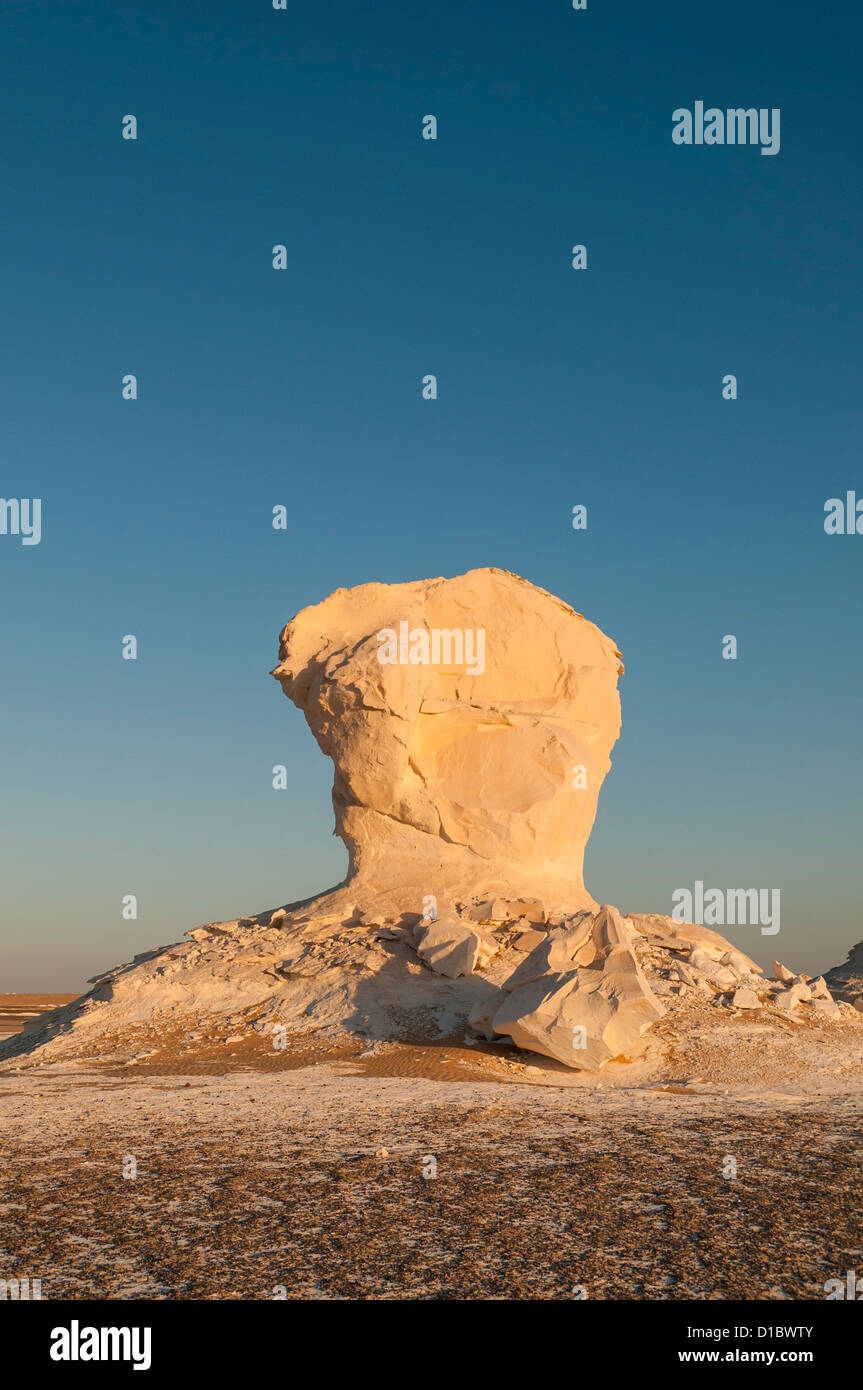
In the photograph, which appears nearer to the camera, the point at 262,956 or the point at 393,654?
the point at 262,956

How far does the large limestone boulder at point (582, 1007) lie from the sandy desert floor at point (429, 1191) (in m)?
0.59

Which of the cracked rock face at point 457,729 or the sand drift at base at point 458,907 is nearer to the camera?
the sand drift at base at point 458,907

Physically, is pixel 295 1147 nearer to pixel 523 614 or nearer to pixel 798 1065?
pixel 798 1065

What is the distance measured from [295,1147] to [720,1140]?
9.79 feet

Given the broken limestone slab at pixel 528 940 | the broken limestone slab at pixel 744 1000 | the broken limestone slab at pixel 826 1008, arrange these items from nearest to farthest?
1. the broken limestone slab at pixel 744 1000
2. the broken limestone slab at pixel 826 1008
3. the broken limestone slab at pixel 528 940

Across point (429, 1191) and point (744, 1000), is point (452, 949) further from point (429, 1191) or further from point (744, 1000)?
point (429, 1191)

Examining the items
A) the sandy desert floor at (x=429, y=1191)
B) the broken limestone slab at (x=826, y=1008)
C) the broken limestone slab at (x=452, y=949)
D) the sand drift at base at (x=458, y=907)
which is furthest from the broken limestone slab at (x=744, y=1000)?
the broken limestone slab at (x=452, y=949)

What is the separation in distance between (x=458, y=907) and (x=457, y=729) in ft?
9.73

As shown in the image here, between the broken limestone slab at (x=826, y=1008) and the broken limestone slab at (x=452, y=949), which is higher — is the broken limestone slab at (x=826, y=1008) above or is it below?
below

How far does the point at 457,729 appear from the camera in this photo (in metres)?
17.0

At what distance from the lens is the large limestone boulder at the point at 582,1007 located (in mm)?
11141

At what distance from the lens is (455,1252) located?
4.87 meters
